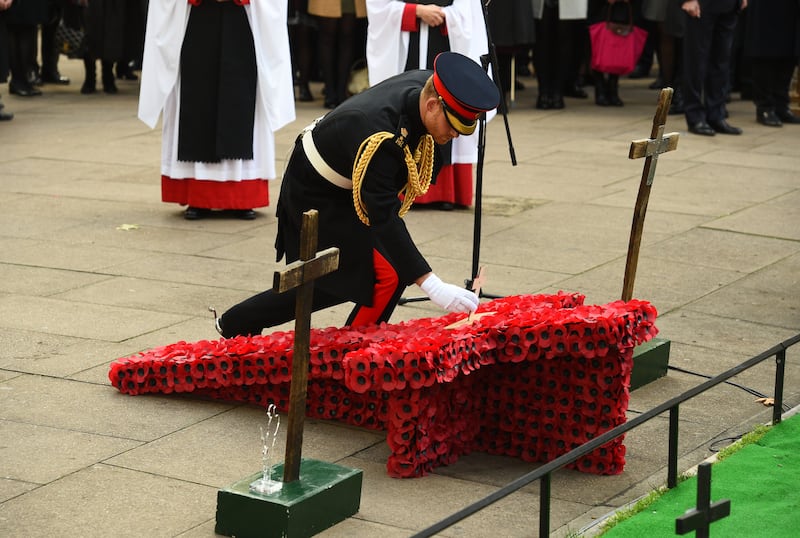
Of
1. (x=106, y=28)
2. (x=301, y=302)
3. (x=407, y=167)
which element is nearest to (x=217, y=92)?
(x=407, y=167)

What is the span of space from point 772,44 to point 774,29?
137 millimetres

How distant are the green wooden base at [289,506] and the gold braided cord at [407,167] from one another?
109 cm

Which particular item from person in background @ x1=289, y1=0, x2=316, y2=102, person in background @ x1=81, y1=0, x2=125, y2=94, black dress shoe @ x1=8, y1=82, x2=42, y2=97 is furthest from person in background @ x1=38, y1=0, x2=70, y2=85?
person in background @ x1=289, y1=0, x2=316, y2=102

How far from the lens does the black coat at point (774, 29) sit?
1255cm

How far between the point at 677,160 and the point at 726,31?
5.24ft

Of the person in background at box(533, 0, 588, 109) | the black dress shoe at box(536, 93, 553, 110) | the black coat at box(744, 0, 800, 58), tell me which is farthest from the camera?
the black dress shoe at box(536, 93, 553, 110)

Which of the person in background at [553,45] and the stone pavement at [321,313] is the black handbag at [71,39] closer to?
the stone pavement at [321,313]

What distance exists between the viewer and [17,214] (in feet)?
29.0

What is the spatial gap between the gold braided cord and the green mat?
56.4 inches

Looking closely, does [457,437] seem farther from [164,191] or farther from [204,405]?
[164,191]

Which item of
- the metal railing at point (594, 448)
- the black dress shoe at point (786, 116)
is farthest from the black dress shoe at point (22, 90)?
the metal railing at point (594, 448)

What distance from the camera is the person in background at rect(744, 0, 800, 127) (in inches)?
495

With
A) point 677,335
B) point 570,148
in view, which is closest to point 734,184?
point 570,148

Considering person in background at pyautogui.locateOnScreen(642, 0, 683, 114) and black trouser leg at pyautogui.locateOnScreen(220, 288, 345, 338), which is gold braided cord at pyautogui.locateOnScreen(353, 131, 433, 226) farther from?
person in background at pyautogui.locateOnScreen(642, 0, 683, 114)
